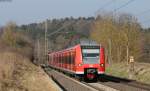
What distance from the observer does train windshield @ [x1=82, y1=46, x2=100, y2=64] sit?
36.1 meters

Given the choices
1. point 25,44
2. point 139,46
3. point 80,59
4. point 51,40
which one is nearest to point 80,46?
point 80,59

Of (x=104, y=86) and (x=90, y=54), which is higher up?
(x=90, y=54)

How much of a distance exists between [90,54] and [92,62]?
672 mm

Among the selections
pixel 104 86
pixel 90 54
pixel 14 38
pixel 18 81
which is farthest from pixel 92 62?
pixel 14 38

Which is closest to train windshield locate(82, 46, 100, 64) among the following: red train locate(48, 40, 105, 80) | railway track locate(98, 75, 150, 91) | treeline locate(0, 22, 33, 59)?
red train locate(48, 40, 105, 80)

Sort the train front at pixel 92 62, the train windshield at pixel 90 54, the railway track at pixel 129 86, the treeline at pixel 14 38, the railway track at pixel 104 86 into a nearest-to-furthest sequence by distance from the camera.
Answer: the railway track at pixel 129 86 < the railway track at pixel 104 86 < the train front at pixel 92 62 < the train windshield at pixel 90 54 < the treeline at pixel 14 38

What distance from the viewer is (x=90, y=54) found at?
3628 cm

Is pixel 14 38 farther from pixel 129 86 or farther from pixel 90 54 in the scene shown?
pixel 129 86

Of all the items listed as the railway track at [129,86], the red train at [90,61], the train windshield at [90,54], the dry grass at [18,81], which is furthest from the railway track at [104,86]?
the train windshield at [90,54]

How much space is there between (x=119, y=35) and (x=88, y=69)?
117 feet

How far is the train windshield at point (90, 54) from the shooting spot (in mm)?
36125

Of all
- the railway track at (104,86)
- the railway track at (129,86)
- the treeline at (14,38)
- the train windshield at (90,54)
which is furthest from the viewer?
the treeline at (14,38)

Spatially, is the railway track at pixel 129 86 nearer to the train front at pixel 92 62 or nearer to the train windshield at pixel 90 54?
the train front at pixel 92 62

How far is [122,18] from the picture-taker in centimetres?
8100
